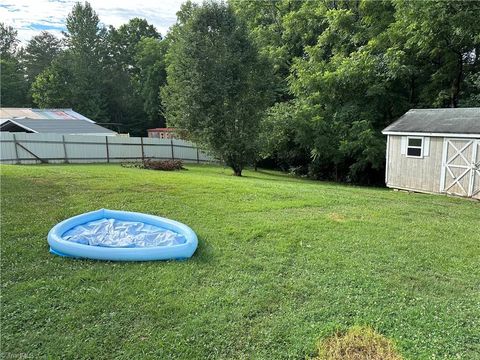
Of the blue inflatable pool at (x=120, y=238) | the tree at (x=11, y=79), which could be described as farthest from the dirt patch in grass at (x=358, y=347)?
the tree at (x=11, y=79)

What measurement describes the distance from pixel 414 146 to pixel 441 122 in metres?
1.11

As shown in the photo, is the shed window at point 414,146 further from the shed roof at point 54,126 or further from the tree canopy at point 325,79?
the shed roof at point 54,126

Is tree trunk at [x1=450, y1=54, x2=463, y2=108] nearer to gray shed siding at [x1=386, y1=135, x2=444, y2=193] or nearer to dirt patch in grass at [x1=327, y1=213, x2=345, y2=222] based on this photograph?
gray shed siding at [x1=386, y1=135, x2=444, y2=193]

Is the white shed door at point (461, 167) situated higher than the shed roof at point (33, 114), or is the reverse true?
the shed roof at point (33, 114)

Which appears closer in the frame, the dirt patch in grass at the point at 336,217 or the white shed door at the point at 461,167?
the dirt patch in grass at the point at 336,217

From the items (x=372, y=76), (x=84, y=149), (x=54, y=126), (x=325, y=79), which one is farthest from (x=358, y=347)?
(x=54, y=126)

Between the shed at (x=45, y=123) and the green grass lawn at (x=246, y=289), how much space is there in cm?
1611

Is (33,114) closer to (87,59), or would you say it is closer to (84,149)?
(84,149)

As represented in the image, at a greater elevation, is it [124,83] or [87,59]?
[87,59]

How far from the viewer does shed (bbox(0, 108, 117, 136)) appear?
19744mm

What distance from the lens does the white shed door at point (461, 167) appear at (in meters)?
9.94

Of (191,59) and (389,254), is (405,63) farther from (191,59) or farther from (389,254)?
(389,254)

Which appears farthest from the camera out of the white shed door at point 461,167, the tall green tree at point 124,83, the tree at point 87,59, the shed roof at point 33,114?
the tall green tree at point 124,83

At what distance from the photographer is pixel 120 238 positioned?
472cm
